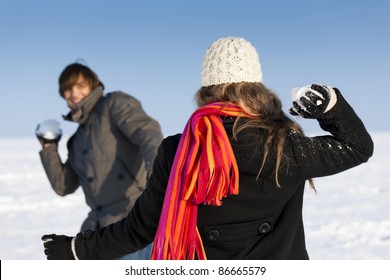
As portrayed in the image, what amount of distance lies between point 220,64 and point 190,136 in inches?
10.2

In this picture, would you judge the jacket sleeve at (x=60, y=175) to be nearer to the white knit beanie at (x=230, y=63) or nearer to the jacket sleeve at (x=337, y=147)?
the white knit beanie at (x=230, y=63)

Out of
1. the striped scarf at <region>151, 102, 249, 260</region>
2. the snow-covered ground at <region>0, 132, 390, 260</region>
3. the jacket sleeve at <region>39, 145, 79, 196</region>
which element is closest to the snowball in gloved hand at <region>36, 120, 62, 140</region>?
the jacket sleeve at <region>39, 145, 79, 196</region>

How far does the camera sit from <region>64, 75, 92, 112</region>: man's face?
3666 mm

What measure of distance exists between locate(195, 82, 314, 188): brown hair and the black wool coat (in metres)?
0.02

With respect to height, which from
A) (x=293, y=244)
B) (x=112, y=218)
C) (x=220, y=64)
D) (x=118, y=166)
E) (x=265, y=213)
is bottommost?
(x=112, y=218)

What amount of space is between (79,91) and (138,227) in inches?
76.6

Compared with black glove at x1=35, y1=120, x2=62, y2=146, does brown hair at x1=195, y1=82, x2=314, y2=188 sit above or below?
above

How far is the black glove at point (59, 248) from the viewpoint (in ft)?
6.42

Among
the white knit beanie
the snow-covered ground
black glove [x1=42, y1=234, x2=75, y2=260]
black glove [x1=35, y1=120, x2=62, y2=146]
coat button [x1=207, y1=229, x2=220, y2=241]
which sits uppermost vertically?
the white knit beanie

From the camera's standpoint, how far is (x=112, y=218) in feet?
11.4

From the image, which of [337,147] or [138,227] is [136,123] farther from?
[337,147]

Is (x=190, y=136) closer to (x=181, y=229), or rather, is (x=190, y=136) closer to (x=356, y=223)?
(x=181, y=229)

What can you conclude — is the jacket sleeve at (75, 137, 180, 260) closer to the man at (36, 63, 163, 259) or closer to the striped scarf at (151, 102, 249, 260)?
the striped scarf at (151, 102, 249, 260)
